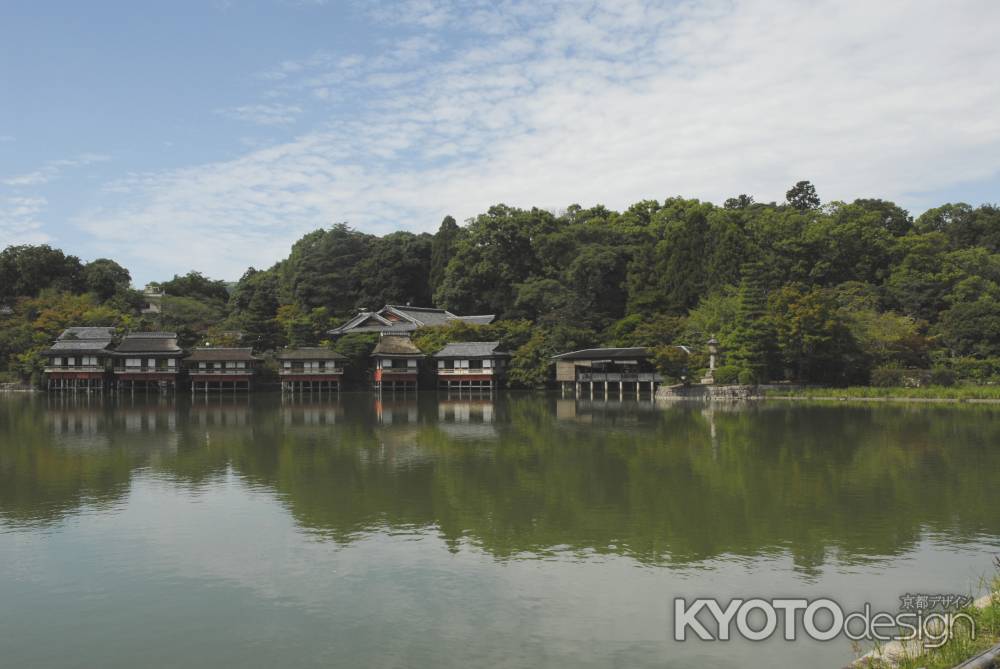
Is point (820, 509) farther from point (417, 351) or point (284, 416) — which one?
point (417, 351)

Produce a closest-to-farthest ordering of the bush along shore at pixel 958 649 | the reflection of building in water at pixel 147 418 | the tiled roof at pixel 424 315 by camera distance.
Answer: the bush along shore at pixel 958 649
the reflection of building in water at pixel 147 418
the tiled roof at pixel 424 315

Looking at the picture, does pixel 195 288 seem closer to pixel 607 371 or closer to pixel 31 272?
pixel 31 272

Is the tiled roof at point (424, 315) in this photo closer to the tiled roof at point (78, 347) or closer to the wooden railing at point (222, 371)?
the wooden railing at point (222, 371)

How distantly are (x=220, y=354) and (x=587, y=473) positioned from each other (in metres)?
35.2

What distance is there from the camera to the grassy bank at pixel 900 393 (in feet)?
106

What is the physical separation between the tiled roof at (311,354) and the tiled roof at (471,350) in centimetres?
669

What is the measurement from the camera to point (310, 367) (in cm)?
4616

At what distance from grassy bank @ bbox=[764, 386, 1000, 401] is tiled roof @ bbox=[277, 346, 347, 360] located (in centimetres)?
2639

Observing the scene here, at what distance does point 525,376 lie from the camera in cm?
4528

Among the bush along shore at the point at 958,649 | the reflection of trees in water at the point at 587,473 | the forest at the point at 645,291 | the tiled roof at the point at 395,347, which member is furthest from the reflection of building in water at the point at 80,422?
the bush along shore at the point at 958,649

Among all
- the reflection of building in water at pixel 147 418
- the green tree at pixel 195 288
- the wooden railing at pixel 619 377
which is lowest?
the reflection of building in water at pixel 147 418

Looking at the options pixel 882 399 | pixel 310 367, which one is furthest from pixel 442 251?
pixel 882 399

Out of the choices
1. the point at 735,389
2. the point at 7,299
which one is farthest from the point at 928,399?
the point at 7,299

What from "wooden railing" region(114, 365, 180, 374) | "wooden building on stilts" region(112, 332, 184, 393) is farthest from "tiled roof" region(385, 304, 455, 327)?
"wooden railing" region(114, 365, 180, 374)
